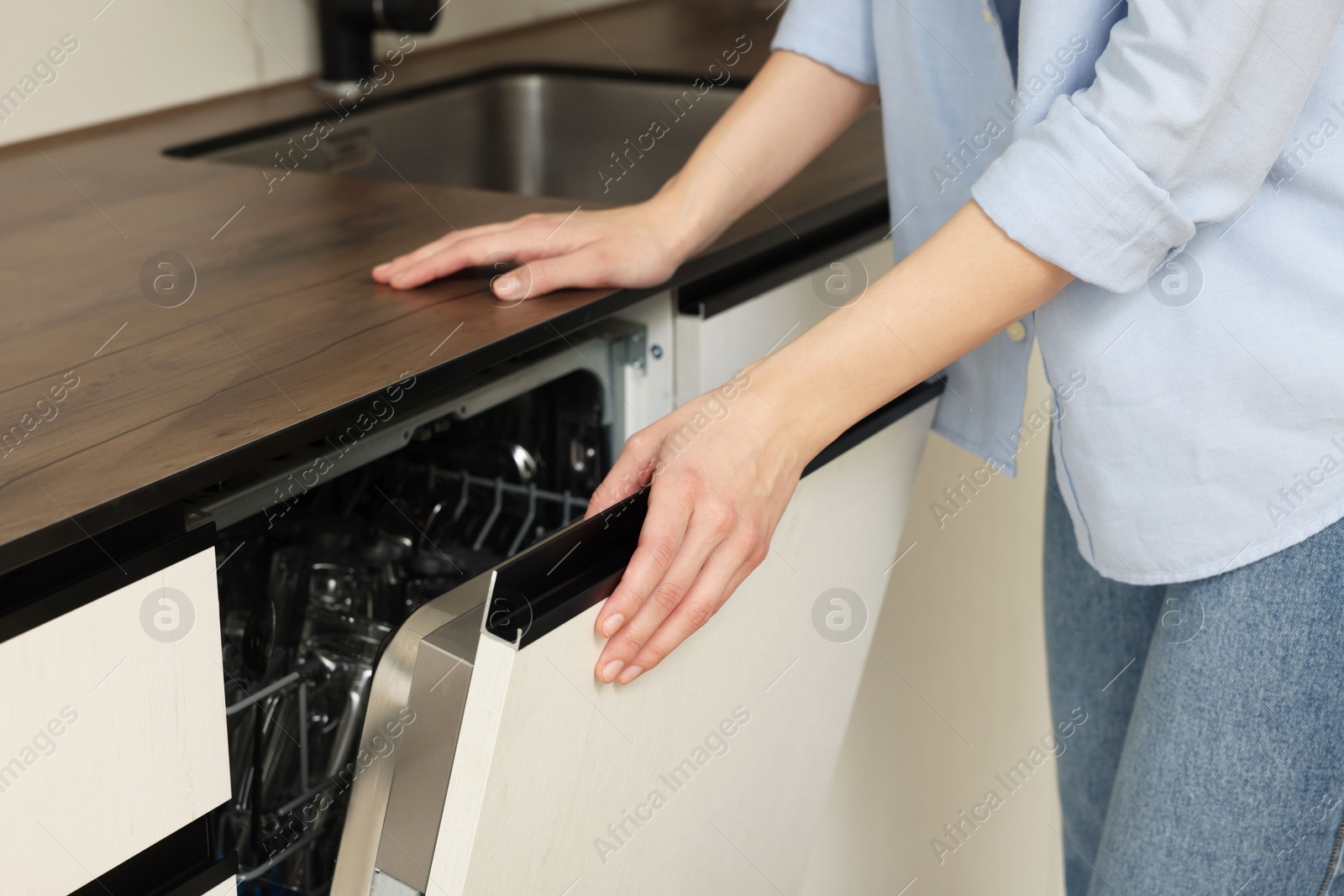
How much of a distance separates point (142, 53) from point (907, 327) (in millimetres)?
1102

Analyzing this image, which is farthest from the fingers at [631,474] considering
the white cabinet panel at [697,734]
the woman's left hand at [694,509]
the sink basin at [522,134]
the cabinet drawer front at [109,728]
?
the sink basin at [522,134]

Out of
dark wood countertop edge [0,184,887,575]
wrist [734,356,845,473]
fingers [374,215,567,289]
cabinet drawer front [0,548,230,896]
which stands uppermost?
fingers [374,215,567,289]

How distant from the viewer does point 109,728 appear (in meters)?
0.65

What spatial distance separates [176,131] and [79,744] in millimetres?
957

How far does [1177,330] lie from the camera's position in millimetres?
749

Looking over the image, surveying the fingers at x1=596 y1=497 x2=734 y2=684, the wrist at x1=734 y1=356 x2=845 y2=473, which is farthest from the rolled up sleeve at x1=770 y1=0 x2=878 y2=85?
the fingers at x1=596 y1=497 x2=734 y2=684

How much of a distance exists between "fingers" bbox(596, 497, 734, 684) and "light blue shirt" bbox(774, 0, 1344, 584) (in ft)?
0.77

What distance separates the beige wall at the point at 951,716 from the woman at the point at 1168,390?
0.72 m

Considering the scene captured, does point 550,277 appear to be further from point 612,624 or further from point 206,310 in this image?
point 612,624

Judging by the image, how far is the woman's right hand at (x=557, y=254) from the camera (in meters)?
0.93

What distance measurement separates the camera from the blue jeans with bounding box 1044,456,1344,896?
2.46 ft

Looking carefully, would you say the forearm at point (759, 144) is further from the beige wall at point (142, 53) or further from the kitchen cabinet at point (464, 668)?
the beige wall at point (142, 53)

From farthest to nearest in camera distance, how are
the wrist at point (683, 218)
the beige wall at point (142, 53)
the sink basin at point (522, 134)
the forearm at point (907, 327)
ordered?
the sink basin at point (522, 134) < the beige wall at point (142, 53) < the wrist at point (683, 218) < the forearm at point (907, 327)

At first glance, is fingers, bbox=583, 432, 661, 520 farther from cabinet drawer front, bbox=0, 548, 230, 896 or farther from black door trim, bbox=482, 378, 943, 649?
cabinet drawer front, bbox=0, 548, 230, 896
